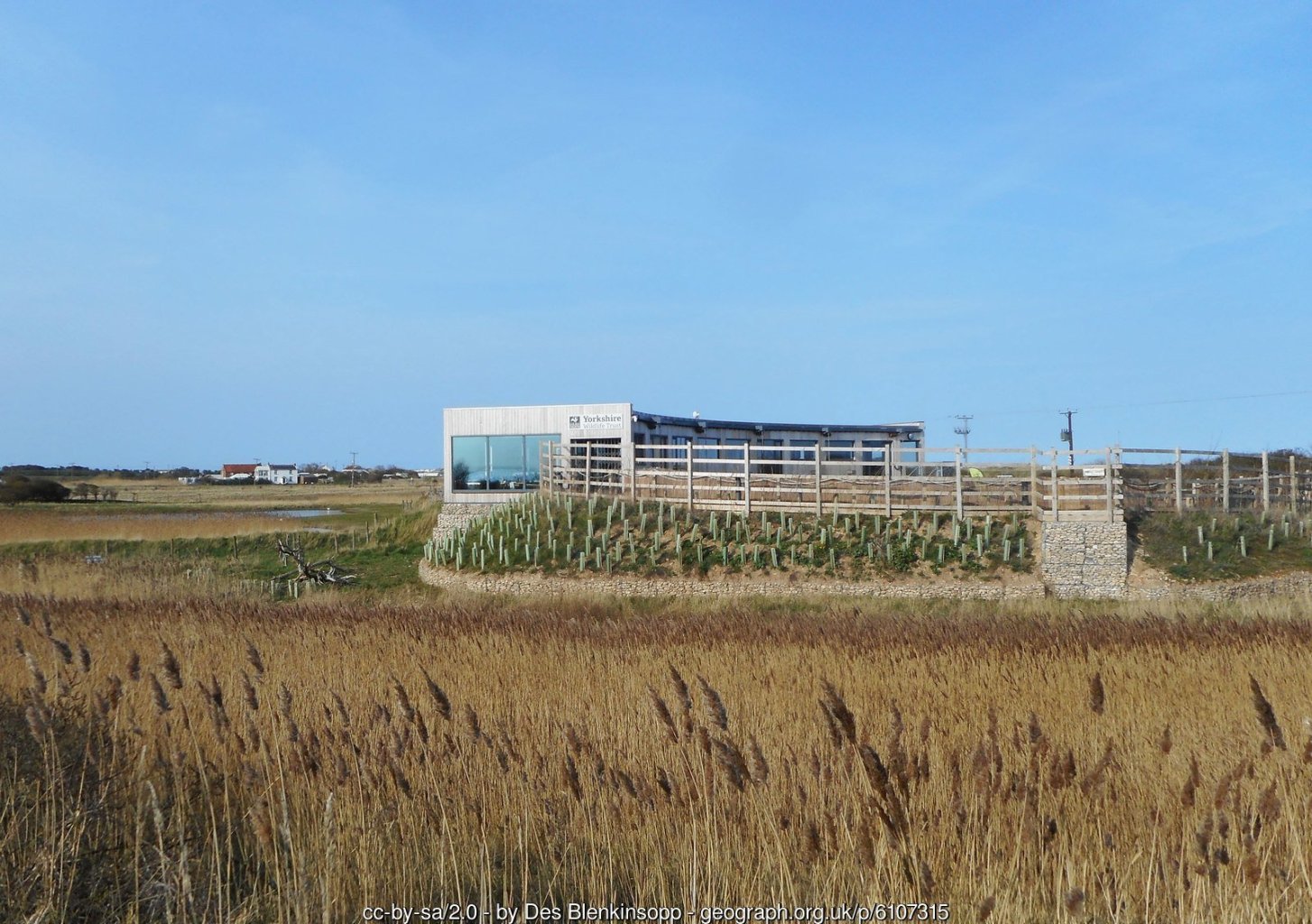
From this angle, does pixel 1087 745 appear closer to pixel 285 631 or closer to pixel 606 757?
pixel 606 757

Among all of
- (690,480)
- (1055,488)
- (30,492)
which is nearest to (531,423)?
(690,480)

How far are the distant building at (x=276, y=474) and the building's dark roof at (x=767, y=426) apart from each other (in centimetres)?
8754

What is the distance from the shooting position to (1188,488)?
3180 cm

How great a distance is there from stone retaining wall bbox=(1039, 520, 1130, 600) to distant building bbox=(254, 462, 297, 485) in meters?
104

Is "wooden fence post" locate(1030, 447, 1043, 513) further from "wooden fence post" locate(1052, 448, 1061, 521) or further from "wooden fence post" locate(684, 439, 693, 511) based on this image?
"wooden fence post" locate(684, 439, 693, 511)

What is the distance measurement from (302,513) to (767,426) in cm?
2560

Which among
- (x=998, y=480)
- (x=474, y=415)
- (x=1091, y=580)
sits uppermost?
(x=474, y=415)

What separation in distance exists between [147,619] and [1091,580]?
684 inches

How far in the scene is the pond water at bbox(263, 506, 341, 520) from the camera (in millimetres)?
47397

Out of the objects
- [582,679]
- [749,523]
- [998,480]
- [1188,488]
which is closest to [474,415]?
[749,523]

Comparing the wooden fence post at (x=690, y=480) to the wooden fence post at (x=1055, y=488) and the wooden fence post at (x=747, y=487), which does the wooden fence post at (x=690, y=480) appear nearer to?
the wooden fence post at (x=747, y=487)

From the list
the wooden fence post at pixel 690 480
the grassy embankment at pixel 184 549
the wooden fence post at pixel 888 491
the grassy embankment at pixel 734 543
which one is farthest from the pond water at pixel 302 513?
the wooden fence post at pixel 888 491

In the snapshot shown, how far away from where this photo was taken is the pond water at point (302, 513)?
156 feet

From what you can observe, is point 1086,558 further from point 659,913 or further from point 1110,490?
point 659,913
